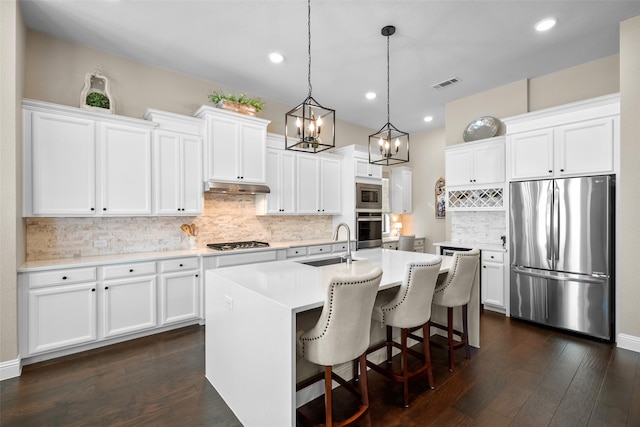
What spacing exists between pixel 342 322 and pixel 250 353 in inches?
25.8

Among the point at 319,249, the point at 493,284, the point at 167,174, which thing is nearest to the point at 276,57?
the point at 167,174

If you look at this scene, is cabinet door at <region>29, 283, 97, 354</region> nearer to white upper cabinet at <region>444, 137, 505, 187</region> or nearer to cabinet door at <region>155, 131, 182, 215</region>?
cabinet door at <region>155, 131, 182, 215</region>

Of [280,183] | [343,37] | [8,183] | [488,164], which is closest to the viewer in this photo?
[8,183]

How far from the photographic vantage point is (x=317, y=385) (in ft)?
7.49

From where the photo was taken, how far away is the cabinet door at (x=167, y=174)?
3650 mm

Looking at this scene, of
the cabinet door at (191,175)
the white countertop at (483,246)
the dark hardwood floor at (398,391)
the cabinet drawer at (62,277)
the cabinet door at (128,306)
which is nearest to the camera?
the dark hardwood floor at (398,391)

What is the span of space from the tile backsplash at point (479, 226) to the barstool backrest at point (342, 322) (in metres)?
3.87

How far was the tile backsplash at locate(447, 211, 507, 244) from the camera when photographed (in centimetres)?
477

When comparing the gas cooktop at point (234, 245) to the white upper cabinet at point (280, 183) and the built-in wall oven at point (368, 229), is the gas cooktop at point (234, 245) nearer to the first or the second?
the white upper cabinet at point (280, 183)

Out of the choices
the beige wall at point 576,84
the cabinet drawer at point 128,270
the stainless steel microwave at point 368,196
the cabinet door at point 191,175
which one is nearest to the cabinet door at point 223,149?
the cabinet door at point 191,175

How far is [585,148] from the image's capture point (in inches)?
135

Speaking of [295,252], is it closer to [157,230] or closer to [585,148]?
[157,230]

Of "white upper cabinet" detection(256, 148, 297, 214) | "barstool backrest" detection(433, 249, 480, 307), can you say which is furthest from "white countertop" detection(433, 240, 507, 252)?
"white upper cabinet" detection(256, 148, 297, 214)

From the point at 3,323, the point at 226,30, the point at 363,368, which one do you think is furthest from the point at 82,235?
the point at 363,368
